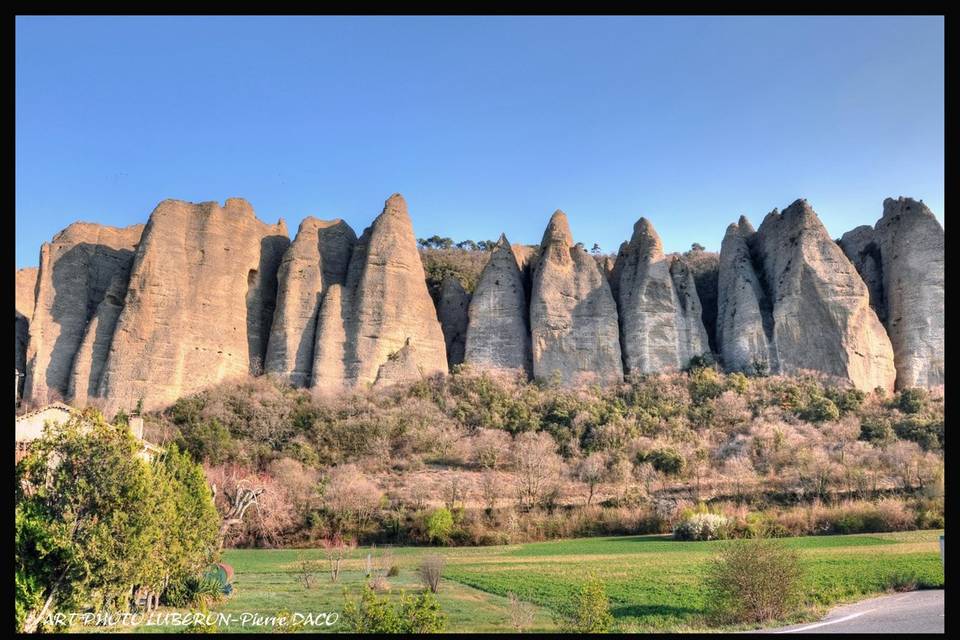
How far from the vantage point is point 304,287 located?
154 feet

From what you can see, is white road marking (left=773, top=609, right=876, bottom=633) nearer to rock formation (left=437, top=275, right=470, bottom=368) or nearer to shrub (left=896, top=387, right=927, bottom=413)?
shrub (left=896, top=387, right=927, bottom=413)

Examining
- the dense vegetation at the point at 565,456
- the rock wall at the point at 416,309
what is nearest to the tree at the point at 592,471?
the dense vegetation at the point at 565,456

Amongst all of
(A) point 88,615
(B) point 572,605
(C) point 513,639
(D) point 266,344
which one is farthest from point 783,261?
(A) point 88,615

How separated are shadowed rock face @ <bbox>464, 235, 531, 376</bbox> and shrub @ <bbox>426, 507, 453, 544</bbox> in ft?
53.4

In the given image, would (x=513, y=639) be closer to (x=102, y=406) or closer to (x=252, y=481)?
(x=252, y=481)

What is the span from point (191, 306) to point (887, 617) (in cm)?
4009

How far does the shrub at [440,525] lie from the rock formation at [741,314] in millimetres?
23434

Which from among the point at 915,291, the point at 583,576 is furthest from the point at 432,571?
the point at 915,291

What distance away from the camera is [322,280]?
47.9m

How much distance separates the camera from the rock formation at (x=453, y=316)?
48562mm

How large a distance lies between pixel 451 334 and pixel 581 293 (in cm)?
939

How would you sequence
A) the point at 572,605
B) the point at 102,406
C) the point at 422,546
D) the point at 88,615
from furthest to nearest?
the point at 102,406 → the point at 422,546 → the point at 572,605 → the point at 88,615

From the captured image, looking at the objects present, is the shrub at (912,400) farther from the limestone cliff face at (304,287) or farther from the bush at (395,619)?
the bush at (395,619)

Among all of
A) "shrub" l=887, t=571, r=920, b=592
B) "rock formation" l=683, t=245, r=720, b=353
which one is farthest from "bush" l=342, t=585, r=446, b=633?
"rock formation" l=683, t=245, r=720, b=353
